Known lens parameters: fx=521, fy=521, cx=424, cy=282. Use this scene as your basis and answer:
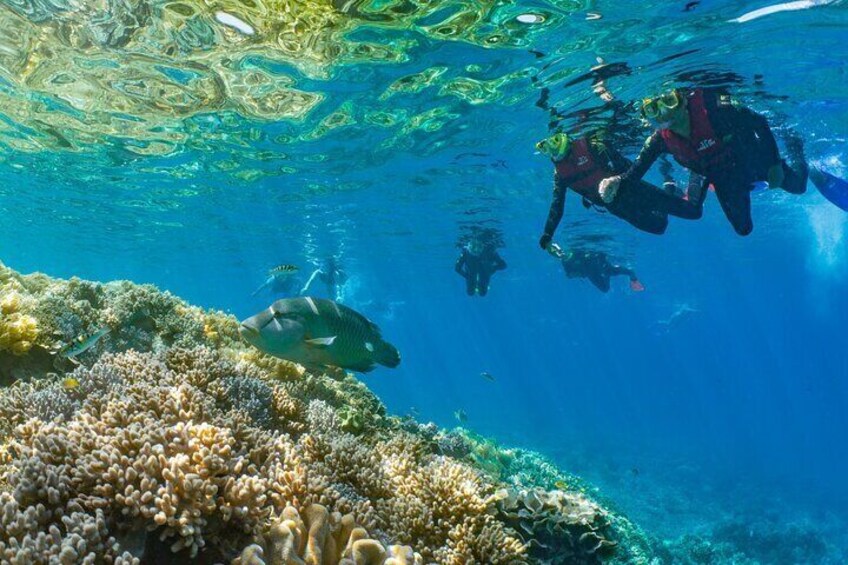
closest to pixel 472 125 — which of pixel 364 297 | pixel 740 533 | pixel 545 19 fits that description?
pixel 545 19

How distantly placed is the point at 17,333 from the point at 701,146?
11.2 metres

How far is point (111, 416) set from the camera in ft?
10.3

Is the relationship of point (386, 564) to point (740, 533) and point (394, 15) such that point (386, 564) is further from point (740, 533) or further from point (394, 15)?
point (740, 533)

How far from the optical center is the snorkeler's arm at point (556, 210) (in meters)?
9.58

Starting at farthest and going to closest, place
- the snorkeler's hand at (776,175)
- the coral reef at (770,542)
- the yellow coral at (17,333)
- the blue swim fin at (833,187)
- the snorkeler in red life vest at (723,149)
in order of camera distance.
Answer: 1. the coral reef at (770,542)
2. the blue swim fin at (833,187)
3. the snorkeler's hand at (776,175)
4. the snorkeler in red life vest at (723,149)
5. the yellow coral at (17,333)

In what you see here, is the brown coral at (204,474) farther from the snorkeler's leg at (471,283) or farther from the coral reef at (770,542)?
the coral reef at (770,542)

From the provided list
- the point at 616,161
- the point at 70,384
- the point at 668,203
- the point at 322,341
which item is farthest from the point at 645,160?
the point at 70,384

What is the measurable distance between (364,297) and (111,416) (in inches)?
2413

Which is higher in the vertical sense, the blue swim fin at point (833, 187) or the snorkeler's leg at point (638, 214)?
the blue swim fin at point (833, 187)

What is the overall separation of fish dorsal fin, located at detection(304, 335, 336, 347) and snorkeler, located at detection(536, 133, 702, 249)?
20.0ft

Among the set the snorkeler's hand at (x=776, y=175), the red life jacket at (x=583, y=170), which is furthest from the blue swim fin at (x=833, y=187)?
the red life jacket at (x=583, y=170)

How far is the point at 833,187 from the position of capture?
10.9 metres

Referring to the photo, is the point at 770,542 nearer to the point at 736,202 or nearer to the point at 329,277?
the point at 736,202

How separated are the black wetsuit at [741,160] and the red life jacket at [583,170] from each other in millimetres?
1854
